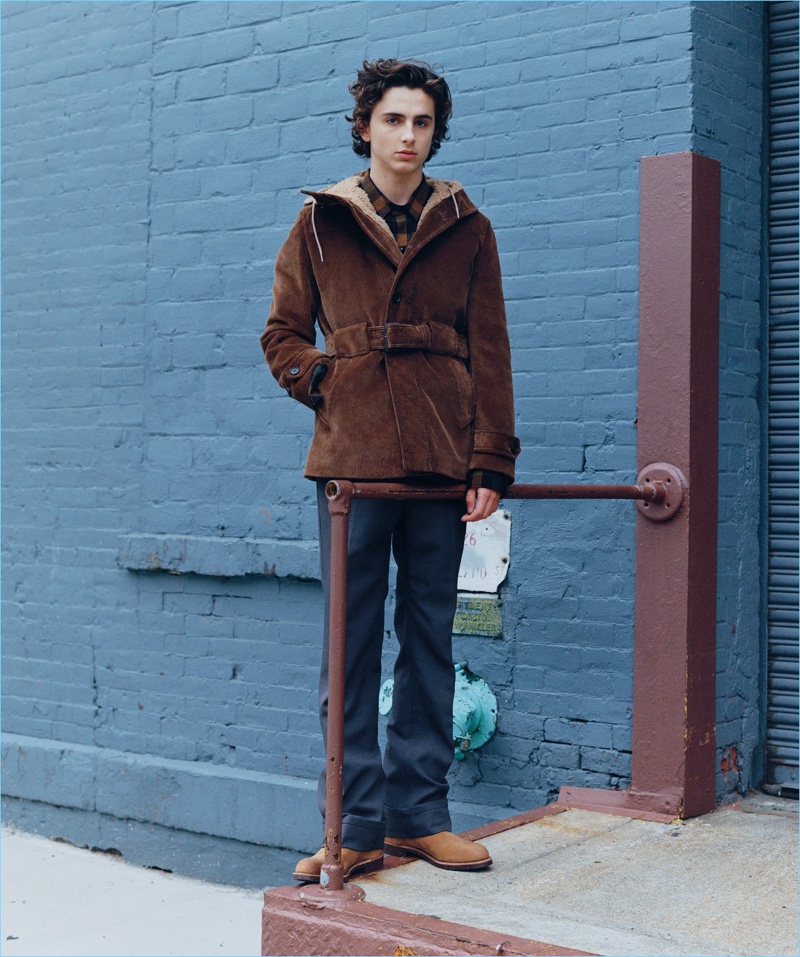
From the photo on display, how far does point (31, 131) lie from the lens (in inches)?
251

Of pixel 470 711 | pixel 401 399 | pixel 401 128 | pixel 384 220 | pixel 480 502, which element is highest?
pixel 401 128

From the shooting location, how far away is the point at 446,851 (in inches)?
138

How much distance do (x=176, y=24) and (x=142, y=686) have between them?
294cm

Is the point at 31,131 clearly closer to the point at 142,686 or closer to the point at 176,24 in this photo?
the point at 176,24

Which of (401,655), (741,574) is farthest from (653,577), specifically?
(401,655)

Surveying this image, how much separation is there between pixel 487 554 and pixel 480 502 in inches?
52.3

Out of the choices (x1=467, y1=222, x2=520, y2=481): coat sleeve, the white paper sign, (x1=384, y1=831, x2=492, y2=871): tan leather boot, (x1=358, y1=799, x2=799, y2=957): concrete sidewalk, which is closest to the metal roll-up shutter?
(x1=358, y1=799, x2=799, y2=957): concrete sidewalk

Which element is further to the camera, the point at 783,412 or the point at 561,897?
the point at 783,412

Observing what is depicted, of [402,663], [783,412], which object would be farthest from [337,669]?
[783,412]

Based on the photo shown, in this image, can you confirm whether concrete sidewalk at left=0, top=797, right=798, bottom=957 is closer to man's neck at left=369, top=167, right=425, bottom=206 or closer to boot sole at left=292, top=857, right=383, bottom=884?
boot sole at left=292, top=857, right=383, bottom=884

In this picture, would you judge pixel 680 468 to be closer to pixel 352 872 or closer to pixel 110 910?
pixel 352 872

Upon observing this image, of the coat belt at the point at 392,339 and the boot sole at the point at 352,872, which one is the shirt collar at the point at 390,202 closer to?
the coat belt at the point at 392,339

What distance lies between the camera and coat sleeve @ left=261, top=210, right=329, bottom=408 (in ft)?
11.5

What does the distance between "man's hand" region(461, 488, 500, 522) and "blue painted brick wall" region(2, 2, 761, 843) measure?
111 cm
